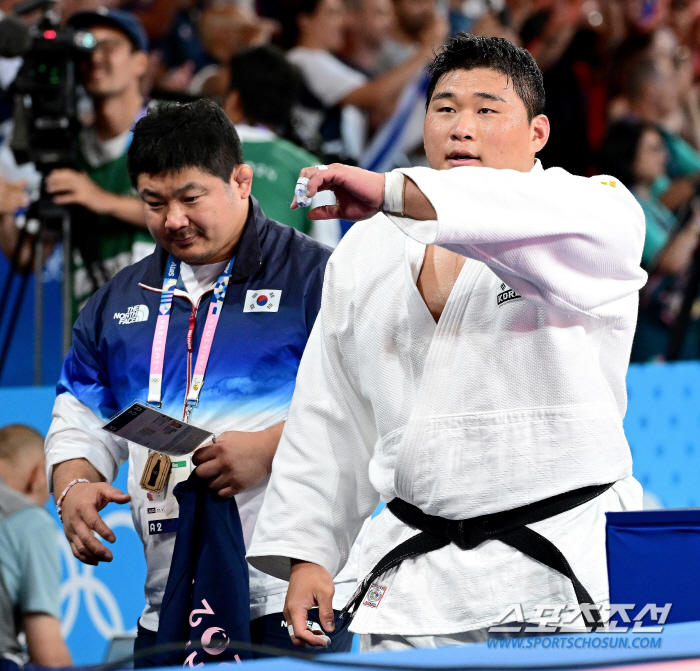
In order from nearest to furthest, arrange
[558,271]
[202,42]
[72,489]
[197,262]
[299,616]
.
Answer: [558,271]
[299,616]
[72,489]
[197,262]
[202,42]

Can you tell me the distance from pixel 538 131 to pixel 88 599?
6.56 feet

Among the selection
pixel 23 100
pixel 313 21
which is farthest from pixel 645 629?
pixel 313 21

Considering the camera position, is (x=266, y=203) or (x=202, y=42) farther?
(x=202, y=42)

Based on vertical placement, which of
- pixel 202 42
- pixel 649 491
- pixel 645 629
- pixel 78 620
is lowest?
pixel 78 620

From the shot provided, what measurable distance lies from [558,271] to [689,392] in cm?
238

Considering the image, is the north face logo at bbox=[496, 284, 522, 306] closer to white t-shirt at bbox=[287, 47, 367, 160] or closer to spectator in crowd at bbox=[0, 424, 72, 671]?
spectator in crowd at bbox=[0, 424, 72, 671]

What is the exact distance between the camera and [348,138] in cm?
460

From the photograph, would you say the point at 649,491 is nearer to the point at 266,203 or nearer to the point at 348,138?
the point at 266,203

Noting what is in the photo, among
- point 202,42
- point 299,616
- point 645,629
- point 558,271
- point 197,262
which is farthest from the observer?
point 202,42

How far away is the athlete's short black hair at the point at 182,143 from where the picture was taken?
2.01 meters

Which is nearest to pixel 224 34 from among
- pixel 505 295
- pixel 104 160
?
pixel 104 160

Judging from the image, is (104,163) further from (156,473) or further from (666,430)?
(666,430)

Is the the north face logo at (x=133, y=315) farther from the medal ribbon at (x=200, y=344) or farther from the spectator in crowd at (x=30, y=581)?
the spectator in crowd at (x=30, y=581)

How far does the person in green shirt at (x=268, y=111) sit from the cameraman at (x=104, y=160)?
364mm
